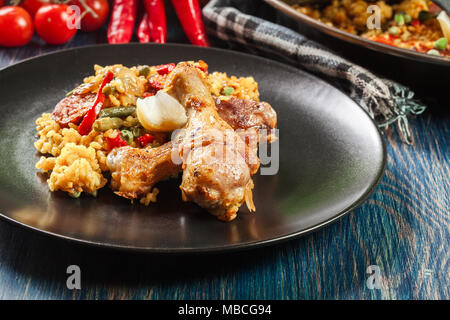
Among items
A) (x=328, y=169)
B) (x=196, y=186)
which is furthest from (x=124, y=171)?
(x=328, y=169)

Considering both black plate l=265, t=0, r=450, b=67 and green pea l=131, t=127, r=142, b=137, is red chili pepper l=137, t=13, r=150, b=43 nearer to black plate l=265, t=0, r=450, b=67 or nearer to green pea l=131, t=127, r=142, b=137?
black plate l=265, t=0, r=450, b=67

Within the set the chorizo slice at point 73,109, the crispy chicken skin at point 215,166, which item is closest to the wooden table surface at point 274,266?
the crispy chicken skin at point 215,166

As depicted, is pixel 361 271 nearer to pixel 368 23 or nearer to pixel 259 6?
pixel 368 23

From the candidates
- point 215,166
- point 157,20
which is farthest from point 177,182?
point 157,20

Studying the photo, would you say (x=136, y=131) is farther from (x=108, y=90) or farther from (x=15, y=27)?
(x=15, y=27)

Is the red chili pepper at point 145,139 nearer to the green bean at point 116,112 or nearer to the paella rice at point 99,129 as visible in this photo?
the paella rice at point 99,129

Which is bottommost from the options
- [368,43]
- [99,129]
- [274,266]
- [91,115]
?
[274,266]
